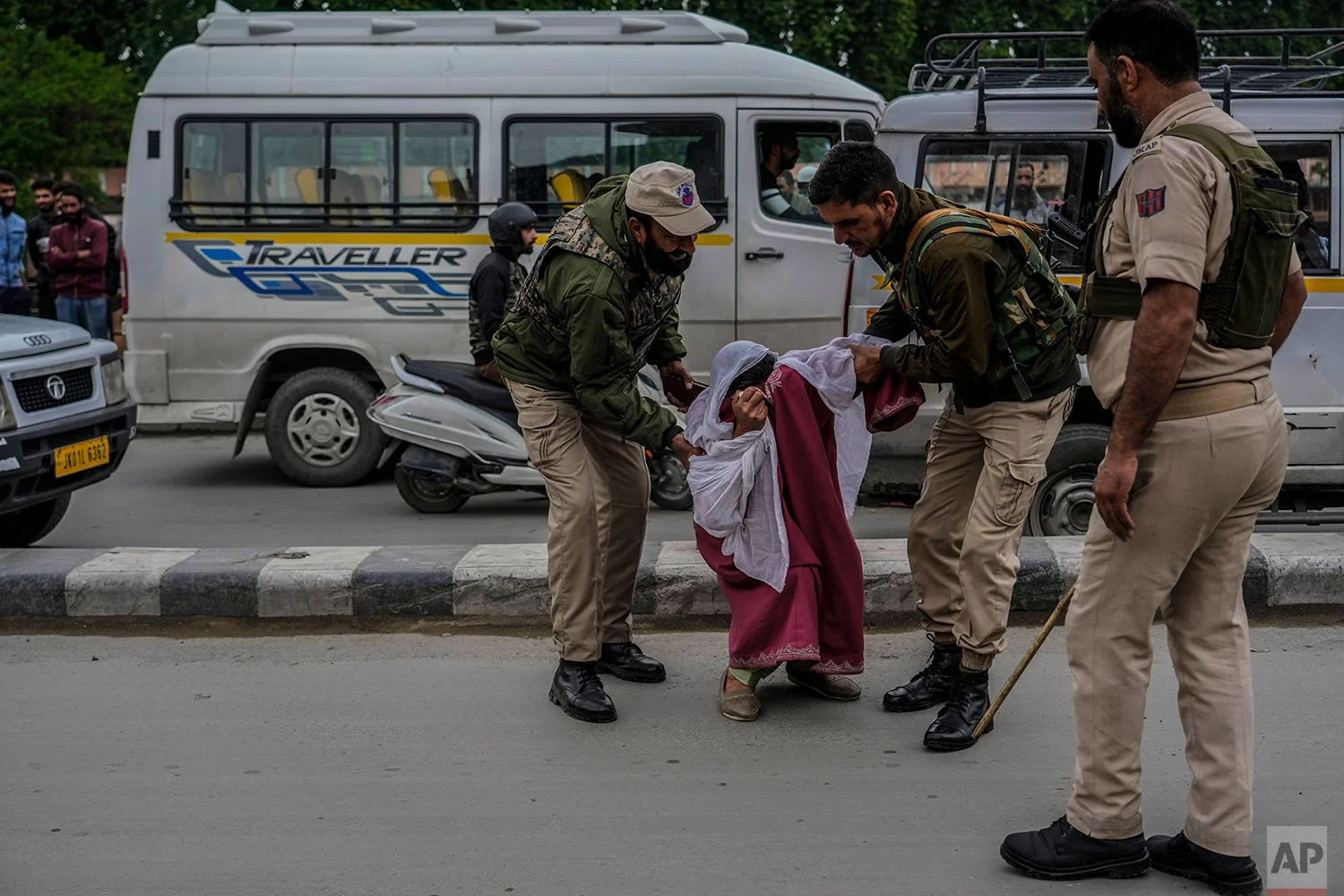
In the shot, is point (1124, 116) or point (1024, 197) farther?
point (1024, 197)

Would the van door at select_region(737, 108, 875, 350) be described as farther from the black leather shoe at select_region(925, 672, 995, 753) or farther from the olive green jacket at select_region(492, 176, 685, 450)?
the black leather shoe at select_region(925, 672, 995, 753)

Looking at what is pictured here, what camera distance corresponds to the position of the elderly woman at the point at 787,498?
4.55 meters

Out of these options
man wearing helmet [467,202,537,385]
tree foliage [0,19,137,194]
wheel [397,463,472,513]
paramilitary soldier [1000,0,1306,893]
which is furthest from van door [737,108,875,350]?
tree foliage [0,19,137,194]

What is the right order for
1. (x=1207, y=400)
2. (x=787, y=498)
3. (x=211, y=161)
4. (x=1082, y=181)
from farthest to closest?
(x=211, y=161)
(x=1082, y=181)
(x=787, y=498)
(x=1207, y=400)

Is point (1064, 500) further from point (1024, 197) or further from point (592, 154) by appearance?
point (592, 154)

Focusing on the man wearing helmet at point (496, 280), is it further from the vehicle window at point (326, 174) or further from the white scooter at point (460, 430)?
the vehicle window at point (326, 174)

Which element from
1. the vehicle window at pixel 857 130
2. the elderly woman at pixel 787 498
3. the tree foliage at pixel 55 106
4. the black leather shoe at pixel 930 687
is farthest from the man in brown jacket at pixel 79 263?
the black leather shoe at pixel 930 687

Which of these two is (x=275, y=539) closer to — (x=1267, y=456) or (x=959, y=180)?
(x=959, y=180)

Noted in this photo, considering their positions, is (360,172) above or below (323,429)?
above

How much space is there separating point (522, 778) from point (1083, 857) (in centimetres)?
150

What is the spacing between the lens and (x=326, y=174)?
9578 mm

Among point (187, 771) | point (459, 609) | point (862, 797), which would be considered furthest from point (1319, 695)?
point (187, 771)

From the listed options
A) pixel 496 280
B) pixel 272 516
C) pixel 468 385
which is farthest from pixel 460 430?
pixel 272 516

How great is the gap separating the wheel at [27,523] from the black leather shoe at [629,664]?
3.47m
